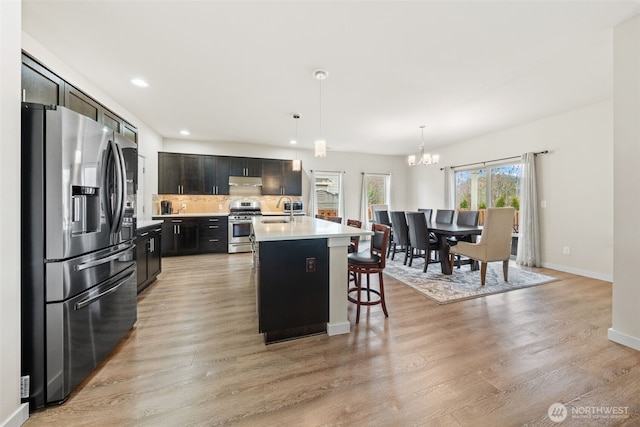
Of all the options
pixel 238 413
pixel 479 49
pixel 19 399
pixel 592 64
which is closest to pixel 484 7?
pixel 479 49

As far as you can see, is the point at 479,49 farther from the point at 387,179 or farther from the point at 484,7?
the point at 387,179

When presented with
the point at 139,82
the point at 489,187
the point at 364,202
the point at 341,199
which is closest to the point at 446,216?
the point at 489,187

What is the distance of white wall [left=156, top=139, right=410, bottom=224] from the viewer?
236 inches

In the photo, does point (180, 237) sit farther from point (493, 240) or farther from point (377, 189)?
point (493, 240)

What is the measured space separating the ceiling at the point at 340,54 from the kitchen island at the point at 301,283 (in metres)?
1.79

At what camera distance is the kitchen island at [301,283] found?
6.63 ft

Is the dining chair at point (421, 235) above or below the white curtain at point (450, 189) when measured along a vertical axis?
below

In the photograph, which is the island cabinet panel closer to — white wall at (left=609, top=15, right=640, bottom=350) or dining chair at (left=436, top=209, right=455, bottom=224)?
white wall at (left=609, top=15, right=640, bottom=350)

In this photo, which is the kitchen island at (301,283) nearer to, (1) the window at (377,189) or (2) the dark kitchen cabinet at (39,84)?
(2) the dark kitchen cabinet at (39,84)

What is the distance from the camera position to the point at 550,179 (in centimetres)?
437

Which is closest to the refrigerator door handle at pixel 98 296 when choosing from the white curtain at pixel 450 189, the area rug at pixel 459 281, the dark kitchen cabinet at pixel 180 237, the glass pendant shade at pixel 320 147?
the glass pendant shade at pixel 320 147

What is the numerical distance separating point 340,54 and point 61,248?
2.70 meters

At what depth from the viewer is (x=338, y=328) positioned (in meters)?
2.19

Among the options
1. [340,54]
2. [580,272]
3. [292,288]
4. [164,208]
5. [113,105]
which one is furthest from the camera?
[164,208]
